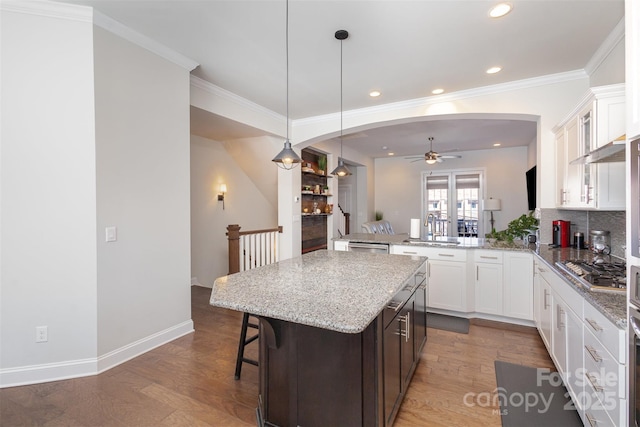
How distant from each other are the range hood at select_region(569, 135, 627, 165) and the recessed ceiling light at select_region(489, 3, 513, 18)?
4.10ft

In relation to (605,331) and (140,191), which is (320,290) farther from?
(140,191)

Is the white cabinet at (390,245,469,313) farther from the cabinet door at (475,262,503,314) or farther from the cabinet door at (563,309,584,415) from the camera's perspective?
the cabinet door at (563,309,584,415)

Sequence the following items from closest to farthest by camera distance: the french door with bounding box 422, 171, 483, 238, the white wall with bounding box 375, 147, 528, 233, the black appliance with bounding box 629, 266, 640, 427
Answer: the black appliance with bounding box 629, 266, 640, 427, the white wall with bounding box 375, 147, 528, 233, the french door with bounding box 422, 171, 483, 238

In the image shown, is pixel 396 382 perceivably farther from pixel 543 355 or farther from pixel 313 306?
pixel 543 355

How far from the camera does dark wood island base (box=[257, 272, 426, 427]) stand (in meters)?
1.48

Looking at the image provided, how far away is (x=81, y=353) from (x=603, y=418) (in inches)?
138

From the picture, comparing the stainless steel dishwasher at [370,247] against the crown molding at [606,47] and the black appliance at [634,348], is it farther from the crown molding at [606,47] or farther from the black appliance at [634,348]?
the crown molding at [606,47]

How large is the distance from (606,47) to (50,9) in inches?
187

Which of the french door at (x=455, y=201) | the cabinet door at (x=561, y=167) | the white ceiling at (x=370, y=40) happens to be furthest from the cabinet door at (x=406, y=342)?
the french door at (x=455, y=201)

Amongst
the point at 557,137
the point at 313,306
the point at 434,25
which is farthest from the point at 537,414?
the point at 434,25

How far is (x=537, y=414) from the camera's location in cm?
196

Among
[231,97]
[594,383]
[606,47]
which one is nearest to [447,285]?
[594,383]

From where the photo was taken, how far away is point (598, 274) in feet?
6.23

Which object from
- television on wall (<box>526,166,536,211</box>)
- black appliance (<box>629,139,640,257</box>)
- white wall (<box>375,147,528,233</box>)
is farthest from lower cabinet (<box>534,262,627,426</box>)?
white wall (<box>375,147,528,233</box>)
